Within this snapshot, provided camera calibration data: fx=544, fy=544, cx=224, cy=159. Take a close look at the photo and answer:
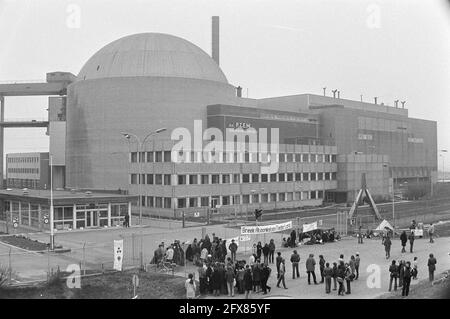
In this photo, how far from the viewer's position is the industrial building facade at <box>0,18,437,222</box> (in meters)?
57.7

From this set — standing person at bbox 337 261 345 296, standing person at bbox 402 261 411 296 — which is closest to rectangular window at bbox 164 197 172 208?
standing person at bbox 337 261 345 296

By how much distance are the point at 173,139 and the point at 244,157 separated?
9.01m

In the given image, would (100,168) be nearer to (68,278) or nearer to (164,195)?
(164,195)

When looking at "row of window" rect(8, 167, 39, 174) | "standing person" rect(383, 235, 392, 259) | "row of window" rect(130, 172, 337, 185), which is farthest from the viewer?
"row of window" rect(8, 167, 39, 174)

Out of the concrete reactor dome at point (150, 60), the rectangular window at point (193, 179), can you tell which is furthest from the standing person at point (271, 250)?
the concrete reactor dome at point (150, 60)

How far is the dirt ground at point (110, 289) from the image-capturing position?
58.1 ft

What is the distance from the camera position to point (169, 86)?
234 feet

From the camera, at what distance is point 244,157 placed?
60.6 m

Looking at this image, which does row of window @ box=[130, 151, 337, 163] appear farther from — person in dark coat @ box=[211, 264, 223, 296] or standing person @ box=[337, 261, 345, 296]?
standing person @ box=[337, 261, 345, 296]

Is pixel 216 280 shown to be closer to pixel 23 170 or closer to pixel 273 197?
pixel 273 197

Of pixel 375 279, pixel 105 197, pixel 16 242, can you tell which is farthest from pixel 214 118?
pixel 375 279

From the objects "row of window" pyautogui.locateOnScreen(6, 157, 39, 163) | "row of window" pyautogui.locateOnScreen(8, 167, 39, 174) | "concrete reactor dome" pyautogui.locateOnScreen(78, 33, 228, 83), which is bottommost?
"row of window" pyautogui.locateOnScreen(8, 167, 39, 174)

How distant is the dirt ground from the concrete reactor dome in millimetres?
53087
